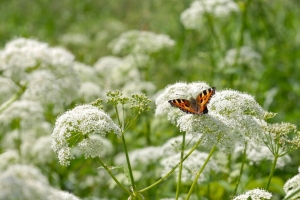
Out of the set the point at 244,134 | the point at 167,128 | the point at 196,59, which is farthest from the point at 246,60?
the point at 244,134

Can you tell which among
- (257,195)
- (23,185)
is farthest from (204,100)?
(23,185)

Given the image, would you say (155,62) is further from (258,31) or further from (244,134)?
(244,134)

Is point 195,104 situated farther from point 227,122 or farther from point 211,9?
point 211,9

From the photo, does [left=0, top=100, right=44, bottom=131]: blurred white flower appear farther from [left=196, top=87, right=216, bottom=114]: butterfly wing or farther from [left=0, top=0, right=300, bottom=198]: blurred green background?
[left=196, top=87, right=216, bottom=114]: butterfly wing

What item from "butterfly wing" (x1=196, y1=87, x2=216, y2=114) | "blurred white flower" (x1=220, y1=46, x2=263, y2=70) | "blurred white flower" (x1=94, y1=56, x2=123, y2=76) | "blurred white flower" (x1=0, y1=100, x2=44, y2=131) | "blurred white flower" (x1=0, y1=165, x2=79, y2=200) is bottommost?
"blurred white flower" (x1=0, y1=165, x2=79, y2=200)

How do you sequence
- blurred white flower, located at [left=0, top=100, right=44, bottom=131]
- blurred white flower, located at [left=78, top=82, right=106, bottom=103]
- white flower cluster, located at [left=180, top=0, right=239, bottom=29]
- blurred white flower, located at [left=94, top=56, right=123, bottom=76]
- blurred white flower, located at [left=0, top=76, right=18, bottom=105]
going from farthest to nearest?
1. blurred white flower, located at [left=94, top=56, right=123, bottom=76]
2. white flower cluster, located at [left=180, top=0, right=239, bottom=29]
3. blurred white flower, located at [left=78, top=82, right=106, bottom=103]
4. blurred white flower, located at [left=0, top=100, right=44, bottom=131]
5. blurred white flower, located at [left=0, top=76, right=18, bottom=105]

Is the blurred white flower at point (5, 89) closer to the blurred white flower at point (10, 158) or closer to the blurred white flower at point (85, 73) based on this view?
the blurred white flower at point (10, 158)

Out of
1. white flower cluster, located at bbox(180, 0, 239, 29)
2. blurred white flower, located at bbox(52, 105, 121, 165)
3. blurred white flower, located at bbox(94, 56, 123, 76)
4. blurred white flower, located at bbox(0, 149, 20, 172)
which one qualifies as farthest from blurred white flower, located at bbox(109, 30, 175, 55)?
blurred white flower, located at bbox(52, 105, 121, 165)
